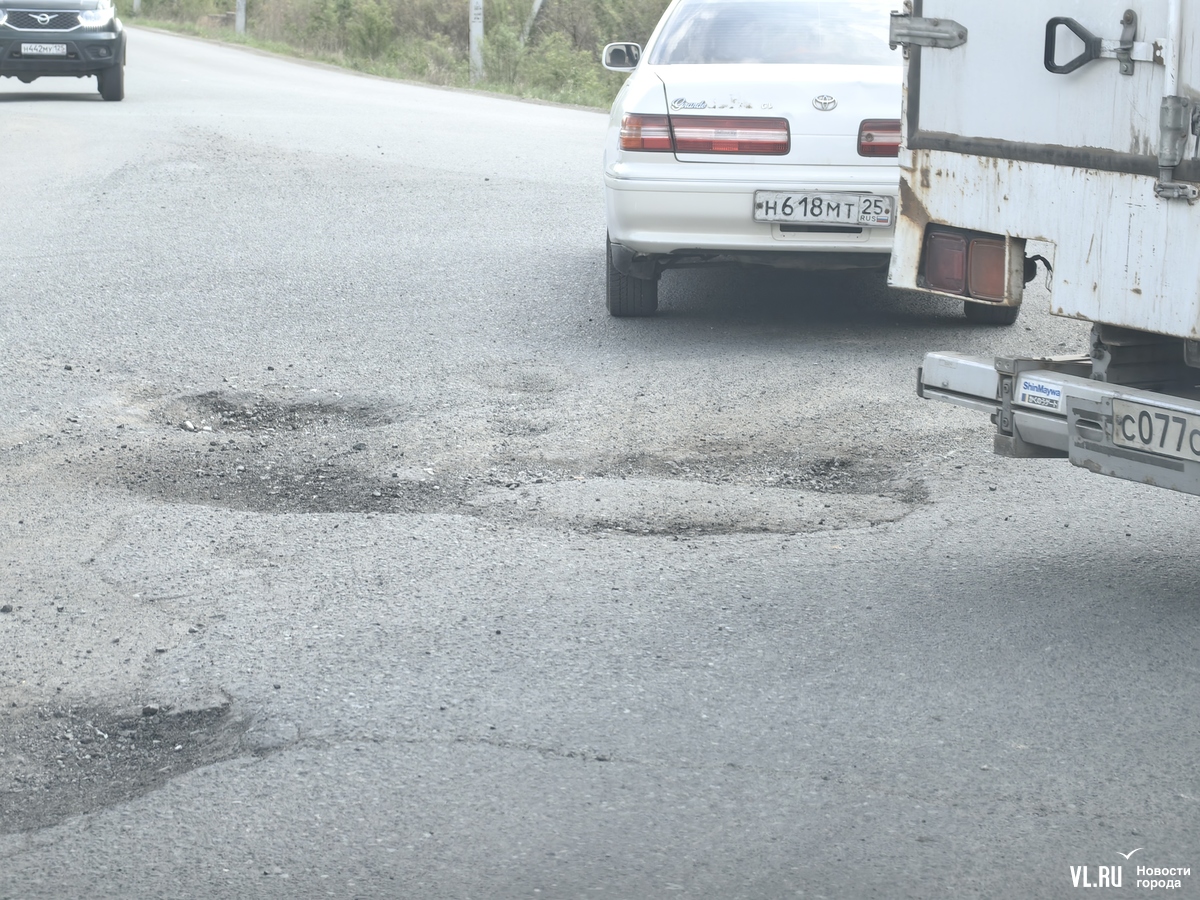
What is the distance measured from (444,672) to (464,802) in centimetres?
68

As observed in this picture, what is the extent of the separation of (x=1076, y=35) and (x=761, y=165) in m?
3.16

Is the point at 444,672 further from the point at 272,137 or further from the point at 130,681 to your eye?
the point at 272,137

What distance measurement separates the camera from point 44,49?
17625mm

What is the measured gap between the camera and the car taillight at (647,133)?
7.13 meters

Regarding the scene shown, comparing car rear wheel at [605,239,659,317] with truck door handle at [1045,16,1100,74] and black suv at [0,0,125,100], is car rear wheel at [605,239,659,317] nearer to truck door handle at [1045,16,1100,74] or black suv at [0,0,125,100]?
truck door handle at [1045,16,1100,74]

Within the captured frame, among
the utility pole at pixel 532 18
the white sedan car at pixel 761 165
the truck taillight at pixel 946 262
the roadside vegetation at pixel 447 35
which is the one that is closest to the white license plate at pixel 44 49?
the roadside vegetation at pixel 447 35

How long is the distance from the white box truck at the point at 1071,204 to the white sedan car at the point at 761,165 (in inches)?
98.3

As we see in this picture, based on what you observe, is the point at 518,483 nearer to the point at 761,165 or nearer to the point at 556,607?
the point at 556,607

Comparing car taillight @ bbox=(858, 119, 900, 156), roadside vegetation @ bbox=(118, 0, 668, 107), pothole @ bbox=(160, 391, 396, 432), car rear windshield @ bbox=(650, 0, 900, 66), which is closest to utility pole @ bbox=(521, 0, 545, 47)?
roadside vegetation @ bbox=(118, 0, 668, 107)

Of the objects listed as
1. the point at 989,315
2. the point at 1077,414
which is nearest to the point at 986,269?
the point at 1077,414

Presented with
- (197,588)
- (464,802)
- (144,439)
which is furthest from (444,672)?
(144,439)

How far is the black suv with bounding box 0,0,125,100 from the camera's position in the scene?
57.8 feet

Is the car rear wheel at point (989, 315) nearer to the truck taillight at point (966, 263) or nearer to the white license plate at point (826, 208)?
the white license plate at point (826, 208)

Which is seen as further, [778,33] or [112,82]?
[112,82]
